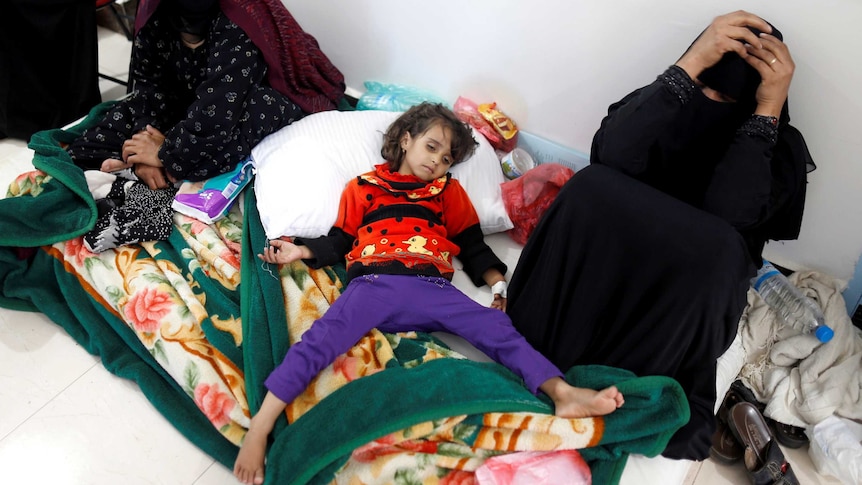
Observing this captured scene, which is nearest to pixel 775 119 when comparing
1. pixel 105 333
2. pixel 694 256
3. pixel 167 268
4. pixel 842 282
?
pixel 694 256

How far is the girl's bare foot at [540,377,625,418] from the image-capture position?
3.96 ft

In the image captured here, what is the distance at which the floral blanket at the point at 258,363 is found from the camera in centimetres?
121

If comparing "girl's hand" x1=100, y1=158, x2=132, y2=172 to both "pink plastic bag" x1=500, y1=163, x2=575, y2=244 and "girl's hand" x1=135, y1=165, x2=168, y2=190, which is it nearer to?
"girl's hand" x1=135, y1=165, x2=168, y2=190

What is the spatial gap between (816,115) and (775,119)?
0.23m

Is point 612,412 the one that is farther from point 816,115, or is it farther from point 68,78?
point 68,78

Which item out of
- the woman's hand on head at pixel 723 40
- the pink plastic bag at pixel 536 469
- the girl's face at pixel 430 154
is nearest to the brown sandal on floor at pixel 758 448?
the pink plastic bag at pixel 536 469

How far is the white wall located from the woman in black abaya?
4.9 inches

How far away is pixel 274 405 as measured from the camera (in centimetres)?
128

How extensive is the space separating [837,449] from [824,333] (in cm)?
27

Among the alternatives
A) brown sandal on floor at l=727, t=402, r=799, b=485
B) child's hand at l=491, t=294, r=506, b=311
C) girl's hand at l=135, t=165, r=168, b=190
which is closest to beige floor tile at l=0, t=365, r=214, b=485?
girl's hand at l=135, t=165, r=168, b=190

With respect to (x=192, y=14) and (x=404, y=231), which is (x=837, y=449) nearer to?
(x=404, y=231)

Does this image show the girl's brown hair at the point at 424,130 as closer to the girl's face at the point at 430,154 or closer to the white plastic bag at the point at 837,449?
the girl's face at the point at 430,154

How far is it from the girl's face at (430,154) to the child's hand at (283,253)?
1.15 ft

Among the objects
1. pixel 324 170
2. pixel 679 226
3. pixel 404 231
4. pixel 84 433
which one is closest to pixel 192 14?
pixel 324 170
